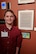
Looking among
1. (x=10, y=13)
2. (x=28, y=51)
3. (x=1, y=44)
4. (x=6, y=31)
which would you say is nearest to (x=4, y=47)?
(x=1, y=44)

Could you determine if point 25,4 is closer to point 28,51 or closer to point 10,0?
point 10,0

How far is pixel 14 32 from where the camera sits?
6.77 ft

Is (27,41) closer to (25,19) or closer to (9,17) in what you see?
(25,19)

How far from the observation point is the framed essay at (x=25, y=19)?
204cm

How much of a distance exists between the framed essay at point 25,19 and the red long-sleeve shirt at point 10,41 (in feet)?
0.40

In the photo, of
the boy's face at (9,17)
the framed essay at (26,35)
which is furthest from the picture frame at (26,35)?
the boy's face at (9,17)

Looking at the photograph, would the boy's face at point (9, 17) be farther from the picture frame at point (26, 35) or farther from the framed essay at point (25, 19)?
the picture frame at point (26, 35)

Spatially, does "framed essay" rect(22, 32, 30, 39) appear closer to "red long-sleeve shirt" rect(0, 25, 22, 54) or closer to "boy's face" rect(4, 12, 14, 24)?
"red long-sleeve shirt" rect(0, 25, 22, 54)

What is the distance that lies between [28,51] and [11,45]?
A: 0.29 m

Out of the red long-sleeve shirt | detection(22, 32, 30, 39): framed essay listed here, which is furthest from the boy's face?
detection(22, 32, 30, 39): framed essay

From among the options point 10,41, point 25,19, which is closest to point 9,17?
point 25,19

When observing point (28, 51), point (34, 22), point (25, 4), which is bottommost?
point (28, 51)

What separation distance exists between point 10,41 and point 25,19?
41 cm

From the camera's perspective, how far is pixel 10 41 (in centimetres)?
205
